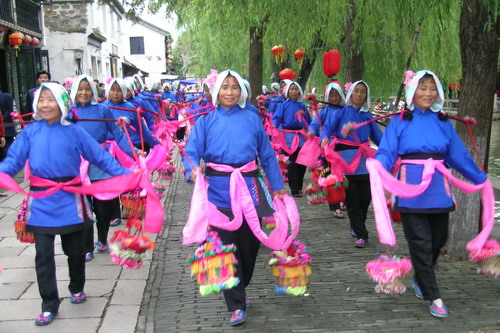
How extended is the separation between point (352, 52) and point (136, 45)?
47634 mm

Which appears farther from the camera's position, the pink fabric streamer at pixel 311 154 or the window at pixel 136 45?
the window at pixel 136 45

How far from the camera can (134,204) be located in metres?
6.44

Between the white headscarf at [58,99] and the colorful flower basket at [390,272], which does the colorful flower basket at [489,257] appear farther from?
the white headscarf at [58,99]

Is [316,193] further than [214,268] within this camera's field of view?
Yes

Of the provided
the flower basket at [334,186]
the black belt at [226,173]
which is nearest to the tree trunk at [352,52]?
the flower basket at [334,186]

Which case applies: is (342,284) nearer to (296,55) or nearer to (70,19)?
(296,55)

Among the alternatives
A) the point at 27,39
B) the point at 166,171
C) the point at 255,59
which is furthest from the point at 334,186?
the point at 27,39

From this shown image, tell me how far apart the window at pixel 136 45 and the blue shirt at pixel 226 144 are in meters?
51.5

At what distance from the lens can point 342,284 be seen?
15.7 feet

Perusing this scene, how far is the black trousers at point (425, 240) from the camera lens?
13.1 feet

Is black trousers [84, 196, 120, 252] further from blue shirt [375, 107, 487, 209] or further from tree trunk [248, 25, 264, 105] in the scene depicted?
tree trunk [248, 25, 264, 105]

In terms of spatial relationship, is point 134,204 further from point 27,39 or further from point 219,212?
point 27,39

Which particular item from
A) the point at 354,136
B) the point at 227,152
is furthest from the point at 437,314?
the point at 354,136

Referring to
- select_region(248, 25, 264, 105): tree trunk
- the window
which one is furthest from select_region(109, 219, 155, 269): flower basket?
the window
